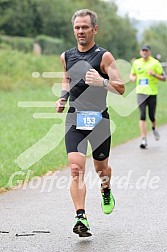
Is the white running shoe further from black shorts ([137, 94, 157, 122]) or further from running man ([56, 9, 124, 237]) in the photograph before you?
running man ([56, 9, 124, 237])

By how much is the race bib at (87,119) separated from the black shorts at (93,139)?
0.20 ft

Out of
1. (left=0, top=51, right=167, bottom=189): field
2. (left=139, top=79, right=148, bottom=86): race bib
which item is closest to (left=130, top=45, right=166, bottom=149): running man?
(left=139, top=79, right=148, bottom=86): race bib

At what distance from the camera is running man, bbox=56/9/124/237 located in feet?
21.6

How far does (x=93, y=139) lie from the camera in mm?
6828

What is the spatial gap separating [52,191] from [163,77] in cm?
585

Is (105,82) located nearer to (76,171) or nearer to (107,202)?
(76,171)

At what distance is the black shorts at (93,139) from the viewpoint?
265 inches

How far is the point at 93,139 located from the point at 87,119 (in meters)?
0.23

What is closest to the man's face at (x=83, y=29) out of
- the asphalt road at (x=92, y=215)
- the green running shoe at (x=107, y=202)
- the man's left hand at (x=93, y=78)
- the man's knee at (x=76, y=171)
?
the man's left hand at (x=93, y=78)

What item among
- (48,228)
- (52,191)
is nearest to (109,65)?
(48,228)

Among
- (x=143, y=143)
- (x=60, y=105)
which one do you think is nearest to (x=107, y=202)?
(x=60, y=105)

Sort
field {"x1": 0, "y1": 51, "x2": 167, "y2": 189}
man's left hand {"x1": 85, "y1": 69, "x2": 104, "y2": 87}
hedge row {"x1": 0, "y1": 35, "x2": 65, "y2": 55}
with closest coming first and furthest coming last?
man's left hand {"x1": 85, "y1": 69, "x2": 104, "y2": 87} → field {"x1": 0, "y1": 51, "x2": 167, "y2": 189} → hedge row {"x1": 0, "y1": 35, "x2": 65, "y2": 55}

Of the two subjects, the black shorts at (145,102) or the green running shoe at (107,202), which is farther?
the black shorts at (145,102)

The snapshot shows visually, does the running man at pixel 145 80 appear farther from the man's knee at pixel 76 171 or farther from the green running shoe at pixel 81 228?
the green running shoe at pixel 81 228
